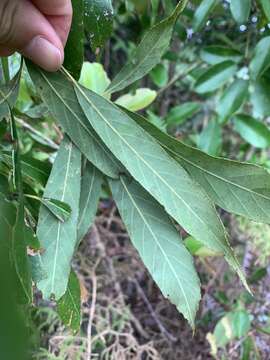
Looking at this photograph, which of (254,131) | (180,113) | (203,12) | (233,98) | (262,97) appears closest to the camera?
(203,12)

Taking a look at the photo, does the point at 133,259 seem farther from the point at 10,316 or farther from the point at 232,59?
the point at 10,316

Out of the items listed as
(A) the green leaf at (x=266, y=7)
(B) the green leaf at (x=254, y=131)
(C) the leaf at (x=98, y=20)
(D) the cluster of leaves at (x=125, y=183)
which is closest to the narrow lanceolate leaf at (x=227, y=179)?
(D) the cluster of leaves at (x=125, y=183)

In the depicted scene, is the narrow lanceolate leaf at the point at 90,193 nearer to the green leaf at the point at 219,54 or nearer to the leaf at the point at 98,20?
the leaf at the point at 98,20

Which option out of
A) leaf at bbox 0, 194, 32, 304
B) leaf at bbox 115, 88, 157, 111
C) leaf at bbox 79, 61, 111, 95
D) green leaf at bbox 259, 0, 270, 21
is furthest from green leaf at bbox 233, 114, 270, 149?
leaf at bbox 0, 194, 32, 304

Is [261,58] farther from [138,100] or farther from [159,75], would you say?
[159,75]

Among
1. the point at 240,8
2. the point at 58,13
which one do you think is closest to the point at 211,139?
the point at 240,8

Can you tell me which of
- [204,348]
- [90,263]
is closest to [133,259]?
[90,263]
